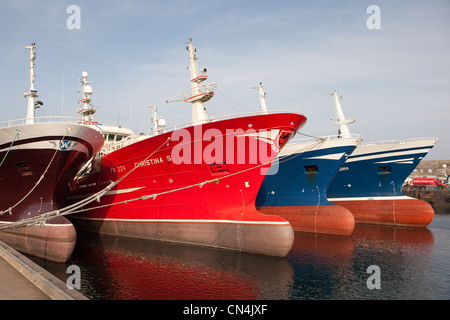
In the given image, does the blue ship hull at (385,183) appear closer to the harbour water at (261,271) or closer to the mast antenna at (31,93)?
the harbour water at (261,271)

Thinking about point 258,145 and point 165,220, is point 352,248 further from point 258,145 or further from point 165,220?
point 165,220

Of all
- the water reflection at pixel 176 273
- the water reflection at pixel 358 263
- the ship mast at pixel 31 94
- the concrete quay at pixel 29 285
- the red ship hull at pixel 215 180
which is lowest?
the water reflection at pixel 358 263

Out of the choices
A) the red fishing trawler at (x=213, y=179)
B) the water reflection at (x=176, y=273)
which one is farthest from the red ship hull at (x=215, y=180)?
the water reflection at (x=176, y=273)

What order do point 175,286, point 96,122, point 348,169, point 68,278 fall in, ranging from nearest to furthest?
point 175,286 → point 68,278 → point 96,122 → point 348,169

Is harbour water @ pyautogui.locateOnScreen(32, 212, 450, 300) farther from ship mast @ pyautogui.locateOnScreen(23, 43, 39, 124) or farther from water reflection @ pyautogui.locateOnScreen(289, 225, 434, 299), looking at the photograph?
ship mast @ pyautogui.locateOnScreen(23, 43, 39, 124)

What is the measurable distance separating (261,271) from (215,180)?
12.9 feet

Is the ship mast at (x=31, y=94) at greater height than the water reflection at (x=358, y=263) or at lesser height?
greater

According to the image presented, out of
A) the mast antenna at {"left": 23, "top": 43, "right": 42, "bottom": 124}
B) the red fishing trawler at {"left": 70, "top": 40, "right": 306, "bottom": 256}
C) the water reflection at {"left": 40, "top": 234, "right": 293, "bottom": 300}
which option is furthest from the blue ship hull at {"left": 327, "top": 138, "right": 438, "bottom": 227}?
the mast antenna at {"left": 23, "top": 43, "right": 42, "bottom": 124}

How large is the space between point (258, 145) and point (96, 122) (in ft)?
41.8

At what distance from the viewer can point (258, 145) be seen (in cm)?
1377

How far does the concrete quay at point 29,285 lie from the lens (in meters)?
6.19

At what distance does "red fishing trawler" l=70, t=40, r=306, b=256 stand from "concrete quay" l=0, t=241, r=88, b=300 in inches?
200

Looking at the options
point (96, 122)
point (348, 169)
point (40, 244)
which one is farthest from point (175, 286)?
point (348, 169)

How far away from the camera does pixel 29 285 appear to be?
22.7 ft
